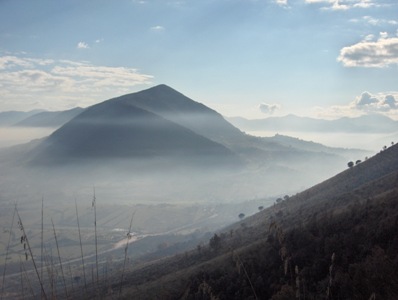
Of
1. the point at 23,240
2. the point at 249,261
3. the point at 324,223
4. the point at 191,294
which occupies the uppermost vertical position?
the point at 23,240

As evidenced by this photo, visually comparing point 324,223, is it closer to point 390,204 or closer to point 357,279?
point 390,204

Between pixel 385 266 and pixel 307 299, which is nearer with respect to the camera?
pixel 385 266

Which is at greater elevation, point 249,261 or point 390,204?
point 390,204

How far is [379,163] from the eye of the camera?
76.1m

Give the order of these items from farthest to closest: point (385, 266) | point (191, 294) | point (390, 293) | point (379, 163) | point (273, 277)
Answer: point (379, 163), point (191, 294), point (273, 277), point (385, 266), point (390, 293)

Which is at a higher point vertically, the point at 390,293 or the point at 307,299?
the point at 390,293

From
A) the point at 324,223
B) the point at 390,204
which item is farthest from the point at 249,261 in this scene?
the point at 390,204

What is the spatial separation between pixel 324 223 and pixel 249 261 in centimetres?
624

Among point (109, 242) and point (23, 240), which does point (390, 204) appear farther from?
point (109, 242)

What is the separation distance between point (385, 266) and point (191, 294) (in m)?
14.6

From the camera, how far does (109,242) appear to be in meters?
190

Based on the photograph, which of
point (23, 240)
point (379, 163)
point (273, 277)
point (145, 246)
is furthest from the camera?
point (145, 246)

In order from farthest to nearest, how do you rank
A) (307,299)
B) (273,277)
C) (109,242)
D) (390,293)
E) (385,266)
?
(109,242)
(273,277)
(307,299)
(385,266)
(390,293)

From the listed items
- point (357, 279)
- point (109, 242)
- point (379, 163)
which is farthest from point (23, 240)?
point (109, 242)
